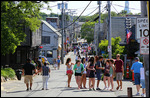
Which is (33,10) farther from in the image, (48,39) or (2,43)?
(48,39)

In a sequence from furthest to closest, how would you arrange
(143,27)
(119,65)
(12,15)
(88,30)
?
(88,30), (12,15), (119,65), (143,27)

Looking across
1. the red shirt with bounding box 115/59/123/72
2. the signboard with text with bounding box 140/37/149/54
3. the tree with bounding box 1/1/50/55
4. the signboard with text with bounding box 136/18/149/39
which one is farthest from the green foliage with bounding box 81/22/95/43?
the signboard with text with bounding box 140/37/149/54

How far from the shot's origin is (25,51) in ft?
115

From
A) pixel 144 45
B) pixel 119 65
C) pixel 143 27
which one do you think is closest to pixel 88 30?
pixel 119 65

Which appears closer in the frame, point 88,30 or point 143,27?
point 143,27

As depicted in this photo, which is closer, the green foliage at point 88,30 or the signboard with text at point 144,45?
the signboard with text at point 144,45

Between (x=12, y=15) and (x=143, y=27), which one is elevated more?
(x=12, y=15)

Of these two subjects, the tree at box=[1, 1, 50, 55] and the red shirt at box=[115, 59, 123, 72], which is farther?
the tree at box=[1, 1, 50, 55]

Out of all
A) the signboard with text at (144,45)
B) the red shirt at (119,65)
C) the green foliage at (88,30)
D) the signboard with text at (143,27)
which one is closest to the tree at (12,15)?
the red shirt at (119,65)

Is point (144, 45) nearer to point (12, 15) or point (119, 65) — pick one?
point (119, 65)

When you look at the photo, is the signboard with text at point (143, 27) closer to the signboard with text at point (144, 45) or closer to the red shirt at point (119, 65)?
the signboard with text at point (144, 45)

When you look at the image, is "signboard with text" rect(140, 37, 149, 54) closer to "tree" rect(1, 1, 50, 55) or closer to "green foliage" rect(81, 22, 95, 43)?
"tree" rect(1, 1, 50, 55)

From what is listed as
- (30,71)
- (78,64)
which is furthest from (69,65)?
(30,71)

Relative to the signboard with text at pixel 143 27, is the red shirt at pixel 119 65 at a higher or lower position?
lower
